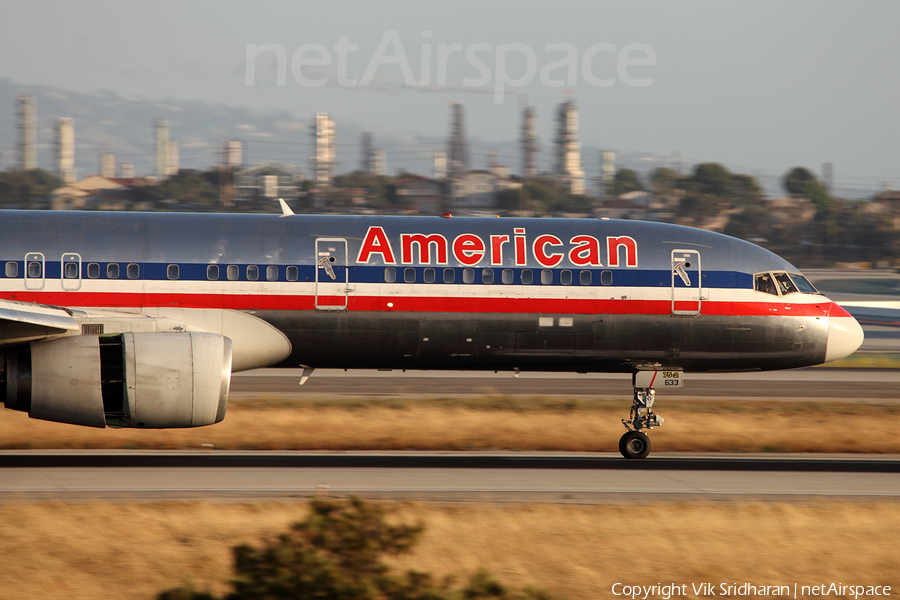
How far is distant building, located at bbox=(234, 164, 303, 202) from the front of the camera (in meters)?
139

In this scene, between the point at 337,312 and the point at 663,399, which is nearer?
the point at 337,312

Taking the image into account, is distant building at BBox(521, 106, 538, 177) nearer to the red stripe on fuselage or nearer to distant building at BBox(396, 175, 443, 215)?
distant building at BBox(396, 175, 443, 215)

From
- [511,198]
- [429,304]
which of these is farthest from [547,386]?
[511,198]

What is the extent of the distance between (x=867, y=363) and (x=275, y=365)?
42.0 metres

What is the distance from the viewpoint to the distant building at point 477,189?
151 metres

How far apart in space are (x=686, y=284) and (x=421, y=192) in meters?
127

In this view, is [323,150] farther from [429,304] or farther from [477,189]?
[429,304]

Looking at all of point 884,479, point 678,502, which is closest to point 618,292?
point 678,502

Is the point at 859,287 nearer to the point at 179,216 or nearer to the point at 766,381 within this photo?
the point at 766,381

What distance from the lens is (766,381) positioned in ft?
136

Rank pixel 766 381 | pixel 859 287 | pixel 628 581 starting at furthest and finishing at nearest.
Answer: pixel 859 287 → pixel 766 381 → pixel 628 581

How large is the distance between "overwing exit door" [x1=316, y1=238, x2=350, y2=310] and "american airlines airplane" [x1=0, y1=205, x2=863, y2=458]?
32 millimetres

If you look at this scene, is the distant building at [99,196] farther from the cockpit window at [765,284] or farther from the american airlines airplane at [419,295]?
the cockpit window at [765,284]

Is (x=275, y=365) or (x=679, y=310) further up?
(x=679, y=310)
